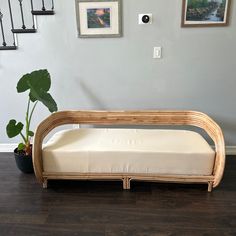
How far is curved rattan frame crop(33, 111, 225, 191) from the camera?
2037 millimetres

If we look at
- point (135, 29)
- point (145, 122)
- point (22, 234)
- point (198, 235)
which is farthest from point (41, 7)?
point (198, 235)

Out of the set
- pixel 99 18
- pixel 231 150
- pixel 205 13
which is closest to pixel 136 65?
pixel 99 18

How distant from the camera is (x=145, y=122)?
8.11 feet

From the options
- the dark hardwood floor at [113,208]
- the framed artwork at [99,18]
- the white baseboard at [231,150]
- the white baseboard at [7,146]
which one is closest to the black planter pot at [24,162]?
the dark hardwood floor at [113,208]

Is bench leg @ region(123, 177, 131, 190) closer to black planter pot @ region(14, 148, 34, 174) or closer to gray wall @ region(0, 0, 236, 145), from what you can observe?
gray wall @ region(0, 0, 236, 145)

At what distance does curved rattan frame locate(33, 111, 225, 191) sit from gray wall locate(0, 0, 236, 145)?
23 cm

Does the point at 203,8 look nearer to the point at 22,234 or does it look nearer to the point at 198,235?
the point at 198,235

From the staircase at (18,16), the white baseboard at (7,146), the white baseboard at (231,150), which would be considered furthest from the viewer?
the white baseboard at (7,146)

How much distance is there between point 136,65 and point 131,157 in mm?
1028

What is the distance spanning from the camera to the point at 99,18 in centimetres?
241

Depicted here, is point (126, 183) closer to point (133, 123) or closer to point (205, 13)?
point (133, 123)

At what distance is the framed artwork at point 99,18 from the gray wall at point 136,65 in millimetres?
67

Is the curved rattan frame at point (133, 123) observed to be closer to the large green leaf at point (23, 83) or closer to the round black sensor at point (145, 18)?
the large green leaf at point (23, 83)

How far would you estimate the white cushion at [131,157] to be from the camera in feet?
6.68
